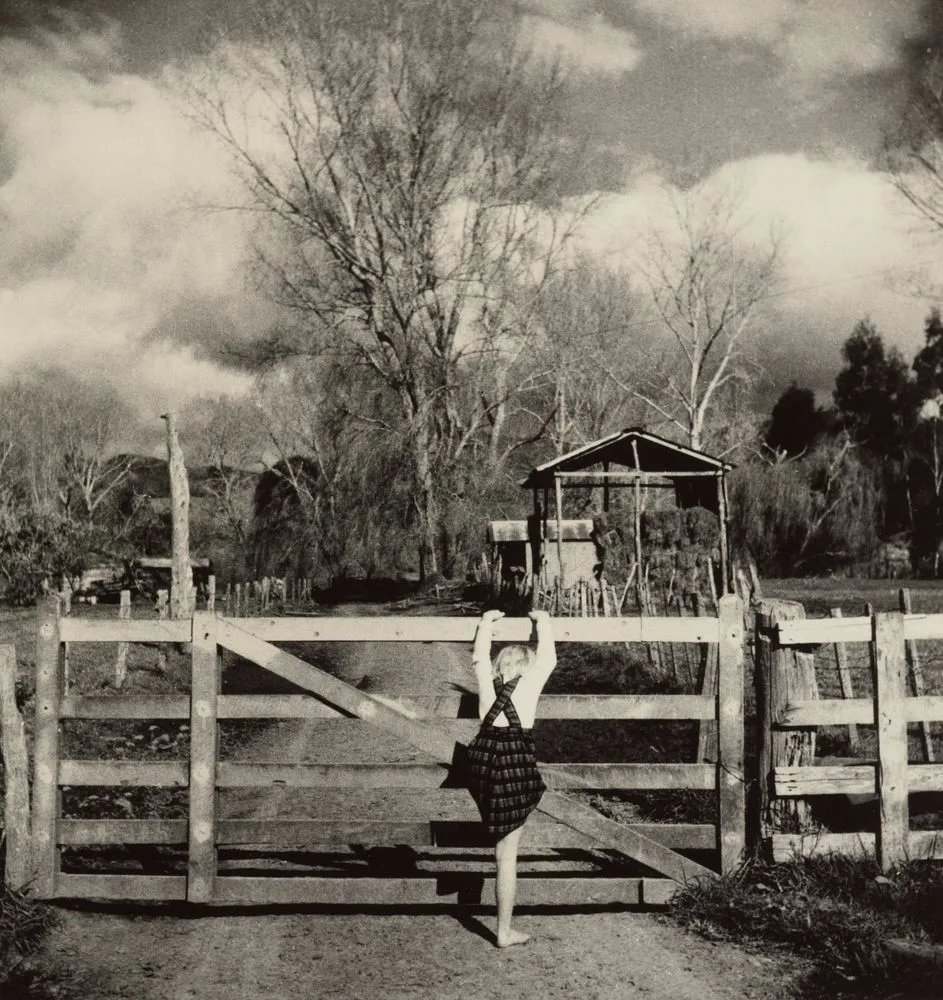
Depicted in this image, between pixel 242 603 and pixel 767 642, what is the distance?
84.7 ft

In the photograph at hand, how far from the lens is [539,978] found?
443 cm

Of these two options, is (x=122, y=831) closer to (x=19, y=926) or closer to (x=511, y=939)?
(x=19, y=926)

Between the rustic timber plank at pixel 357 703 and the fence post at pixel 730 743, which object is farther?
the fence post at pixel 730 743

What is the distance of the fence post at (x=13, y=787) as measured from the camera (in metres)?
5.23

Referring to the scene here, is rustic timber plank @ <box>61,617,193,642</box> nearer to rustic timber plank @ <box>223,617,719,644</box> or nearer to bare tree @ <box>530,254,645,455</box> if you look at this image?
rustic timber plank @ <box>223,617,719,644</box>

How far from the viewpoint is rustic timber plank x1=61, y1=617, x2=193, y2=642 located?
529 centimetres

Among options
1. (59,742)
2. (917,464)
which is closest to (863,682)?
(59,742)

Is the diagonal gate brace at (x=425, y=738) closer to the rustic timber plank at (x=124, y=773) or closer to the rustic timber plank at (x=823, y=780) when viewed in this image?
the rustic timber plank at (x=823, y=780)

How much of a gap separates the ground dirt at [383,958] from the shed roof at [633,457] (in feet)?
57.2

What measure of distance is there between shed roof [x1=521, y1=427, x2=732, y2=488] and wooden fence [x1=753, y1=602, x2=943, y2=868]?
16.8 metres

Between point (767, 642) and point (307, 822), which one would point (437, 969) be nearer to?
point (307, 822)

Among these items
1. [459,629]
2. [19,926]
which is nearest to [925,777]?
[459,629]

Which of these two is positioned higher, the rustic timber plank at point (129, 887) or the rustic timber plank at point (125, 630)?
the rustic timber plank at point (125, 630)

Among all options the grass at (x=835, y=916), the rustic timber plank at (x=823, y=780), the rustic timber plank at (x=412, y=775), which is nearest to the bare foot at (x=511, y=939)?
the rustic timber plank at (x=412, y=775)
